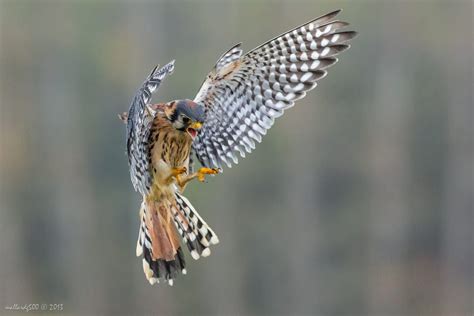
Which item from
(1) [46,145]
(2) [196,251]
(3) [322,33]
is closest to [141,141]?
(2) [196,251]

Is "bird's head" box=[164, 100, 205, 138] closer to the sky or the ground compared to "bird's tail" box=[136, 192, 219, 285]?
closer to the sky

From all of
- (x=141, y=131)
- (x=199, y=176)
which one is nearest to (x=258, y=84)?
(x=141, y=131)

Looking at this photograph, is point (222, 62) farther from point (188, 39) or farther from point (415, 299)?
point (415, 299)

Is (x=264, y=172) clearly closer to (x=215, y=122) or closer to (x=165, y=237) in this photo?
(x=215, y=122)

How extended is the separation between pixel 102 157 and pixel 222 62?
13.6 m

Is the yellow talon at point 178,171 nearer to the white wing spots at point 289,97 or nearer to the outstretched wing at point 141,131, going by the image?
the outstretched wing at point 141,131

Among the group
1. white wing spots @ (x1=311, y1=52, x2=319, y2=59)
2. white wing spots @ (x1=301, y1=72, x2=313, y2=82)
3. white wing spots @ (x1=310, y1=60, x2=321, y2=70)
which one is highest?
white wing spots @ (x1=311, y1=52, x2=319, y2=59)

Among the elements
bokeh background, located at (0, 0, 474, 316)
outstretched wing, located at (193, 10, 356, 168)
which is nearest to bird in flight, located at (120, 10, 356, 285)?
outstretched wing, located at (193, 10, 356, 168)

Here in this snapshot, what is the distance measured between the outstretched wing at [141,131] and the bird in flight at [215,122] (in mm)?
18

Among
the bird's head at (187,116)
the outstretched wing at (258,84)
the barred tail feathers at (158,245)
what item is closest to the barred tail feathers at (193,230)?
the barred tail feathers at (158,245)

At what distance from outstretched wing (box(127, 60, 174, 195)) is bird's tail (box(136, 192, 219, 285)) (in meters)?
0.21

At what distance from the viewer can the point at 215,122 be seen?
17.1 feet

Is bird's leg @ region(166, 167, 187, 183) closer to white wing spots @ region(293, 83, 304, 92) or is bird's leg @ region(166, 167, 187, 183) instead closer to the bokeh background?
white wing spots @ region(293, 83, 304, 92)

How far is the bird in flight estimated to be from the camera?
4.65m
